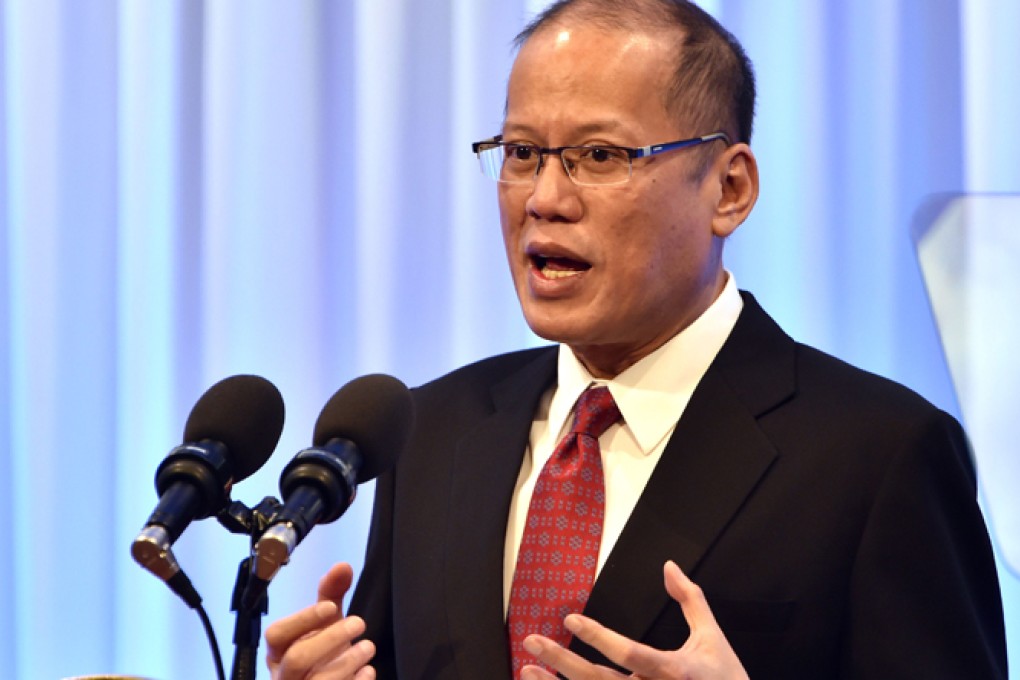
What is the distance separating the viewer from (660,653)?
1.23 meters

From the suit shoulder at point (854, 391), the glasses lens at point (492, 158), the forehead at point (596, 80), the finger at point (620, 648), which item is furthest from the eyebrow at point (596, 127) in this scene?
the finger at point (620, 648)

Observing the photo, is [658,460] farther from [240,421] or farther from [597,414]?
[240,421]

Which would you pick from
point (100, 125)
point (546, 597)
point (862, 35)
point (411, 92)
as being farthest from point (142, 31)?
point (546, 597)

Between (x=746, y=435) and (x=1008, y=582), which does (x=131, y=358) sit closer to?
(x=746, y=435)

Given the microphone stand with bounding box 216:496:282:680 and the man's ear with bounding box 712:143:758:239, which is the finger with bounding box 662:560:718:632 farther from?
the man's ear with bounding box 712:143:758:239

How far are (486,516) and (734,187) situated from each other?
554 millimetres

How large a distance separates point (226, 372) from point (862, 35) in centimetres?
135

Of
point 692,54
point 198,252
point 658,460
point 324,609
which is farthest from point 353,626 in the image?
point 198,252

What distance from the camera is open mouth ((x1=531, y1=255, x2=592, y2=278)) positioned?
1601 millimetres

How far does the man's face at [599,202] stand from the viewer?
1592 millimetres

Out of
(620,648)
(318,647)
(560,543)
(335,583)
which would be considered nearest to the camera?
(620,648)

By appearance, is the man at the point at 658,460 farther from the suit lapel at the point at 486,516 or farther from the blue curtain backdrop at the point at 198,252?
the blue curtain backdrop at the point at 198,252

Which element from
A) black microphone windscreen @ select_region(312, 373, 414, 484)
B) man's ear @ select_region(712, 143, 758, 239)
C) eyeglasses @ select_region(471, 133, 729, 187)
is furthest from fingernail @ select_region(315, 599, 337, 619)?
man's ear @ select_region(712, 143, 758, 239)

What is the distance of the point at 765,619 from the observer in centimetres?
148
